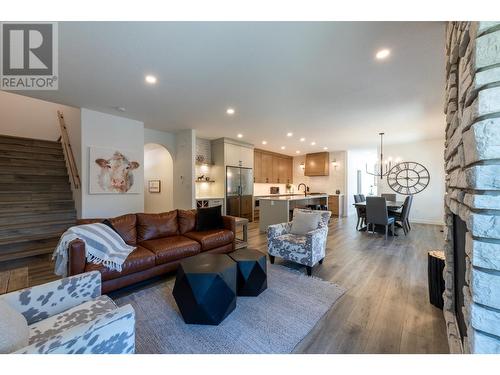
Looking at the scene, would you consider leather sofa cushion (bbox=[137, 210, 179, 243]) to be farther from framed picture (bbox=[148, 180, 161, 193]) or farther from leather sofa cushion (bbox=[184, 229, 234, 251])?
framed picture (bbox=[148, 180, 161, 193])

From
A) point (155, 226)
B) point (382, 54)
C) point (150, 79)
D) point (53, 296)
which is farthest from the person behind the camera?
point (155, 226)

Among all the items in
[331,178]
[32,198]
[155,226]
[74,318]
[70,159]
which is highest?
[70,159]

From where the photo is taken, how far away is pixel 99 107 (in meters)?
3.70

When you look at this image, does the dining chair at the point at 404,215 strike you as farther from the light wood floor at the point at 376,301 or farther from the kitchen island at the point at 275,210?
the kitchen island at the point at 275,210

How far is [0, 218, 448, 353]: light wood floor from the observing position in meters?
1.62

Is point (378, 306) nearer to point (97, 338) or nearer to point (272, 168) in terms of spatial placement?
point (97, 338)

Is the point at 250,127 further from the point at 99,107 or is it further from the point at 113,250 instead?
the point at 113,250

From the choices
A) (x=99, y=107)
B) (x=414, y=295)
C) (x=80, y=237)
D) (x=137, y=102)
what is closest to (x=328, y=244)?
(x=414, y=295)

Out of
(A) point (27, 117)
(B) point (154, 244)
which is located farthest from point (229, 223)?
(A) point (27, 117)

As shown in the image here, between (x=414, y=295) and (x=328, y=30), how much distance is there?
2.98 m

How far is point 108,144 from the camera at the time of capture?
4047 mm

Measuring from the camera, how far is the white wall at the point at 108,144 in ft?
12.5

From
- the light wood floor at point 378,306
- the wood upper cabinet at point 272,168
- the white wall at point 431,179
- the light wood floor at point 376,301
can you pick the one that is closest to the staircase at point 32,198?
the light wood floor at point 376,301

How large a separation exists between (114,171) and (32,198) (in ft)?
5.19
